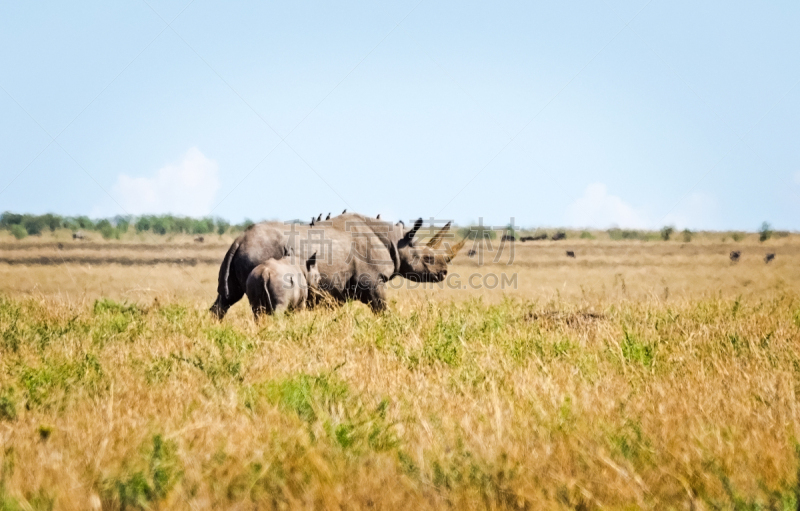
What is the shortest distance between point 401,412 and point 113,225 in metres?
47.1

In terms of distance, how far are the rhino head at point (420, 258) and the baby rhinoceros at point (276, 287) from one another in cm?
325

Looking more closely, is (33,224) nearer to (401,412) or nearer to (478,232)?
(478,232)

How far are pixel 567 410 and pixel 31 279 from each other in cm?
1860

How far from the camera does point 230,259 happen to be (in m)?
8.57

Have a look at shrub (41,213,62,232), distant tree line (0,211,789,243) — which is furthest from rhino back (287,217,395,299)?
shrub (41,213,62,232)

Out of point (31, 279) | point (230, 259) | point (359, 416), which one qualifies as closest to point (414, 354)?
point (359, 416)

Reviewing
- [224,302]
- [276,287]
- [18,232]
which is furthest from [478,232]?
[18,232]

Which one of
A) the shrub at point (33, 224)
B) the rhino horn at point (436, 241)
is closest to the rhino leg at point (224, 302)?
the rhino horn at point (436, 241)

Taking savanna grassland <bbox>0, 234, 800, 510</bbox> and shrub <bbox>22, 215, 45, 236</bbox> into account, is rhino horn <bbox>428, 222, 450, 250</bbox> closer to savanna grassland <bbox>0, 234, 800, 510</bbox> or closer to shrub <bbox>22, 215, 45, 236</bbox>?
savanna grassland <bbox>0, 234, 800, 510</bbox>

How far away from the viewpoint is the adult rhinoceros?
861cm

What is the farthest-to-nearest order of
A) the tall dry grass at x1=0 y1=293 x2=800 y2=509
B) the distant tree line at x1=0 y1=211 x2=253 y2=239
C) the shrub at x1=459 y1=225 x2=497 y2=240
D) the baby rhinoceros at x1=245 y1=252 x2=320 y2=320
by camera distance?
the distant tree line at x1=0 y1=211 x2=253 y2=239 < the shrub at x1=459 y1=225 x2=497 y2=240 < the baby rhinoceros at x1=245 y1=252 x2=320 y2=320 < the tall dry grass at x1=0 y1=293 x2=800 y2=509

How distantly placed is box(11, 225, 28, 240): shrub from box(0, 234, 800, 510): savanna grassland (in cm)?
3165

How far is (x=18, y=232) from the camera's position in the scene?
118 ft

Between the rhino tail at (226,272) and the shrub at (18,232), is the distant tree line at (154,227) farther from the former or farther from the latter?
the rhino tail at (226,272)
